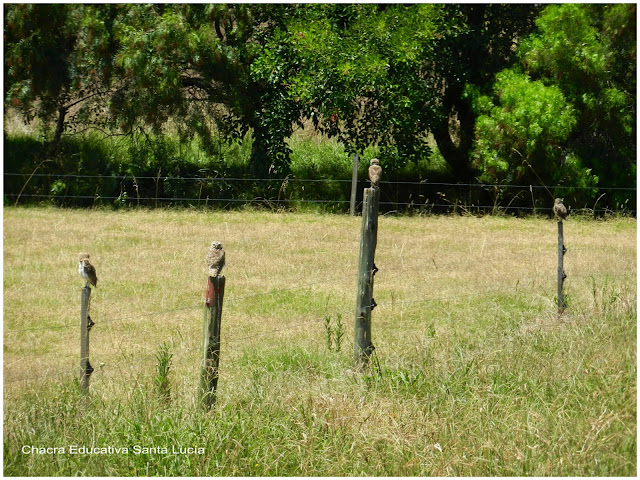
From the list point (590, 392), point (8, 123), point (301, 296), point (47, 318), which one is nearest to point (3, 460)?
point (590, 392)

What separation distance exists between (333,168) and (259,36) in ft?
11.5

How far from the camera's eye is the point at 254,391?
5.32 meters

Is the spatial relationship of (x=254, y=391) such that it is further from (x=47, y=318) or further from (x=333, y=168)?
(x=333, y=168)

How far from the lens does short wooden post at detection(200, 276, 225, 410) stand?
203 inches

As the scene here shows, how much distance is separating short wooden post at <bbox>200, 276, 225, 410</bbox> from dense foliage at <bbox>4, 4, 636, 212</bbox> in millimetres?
11058

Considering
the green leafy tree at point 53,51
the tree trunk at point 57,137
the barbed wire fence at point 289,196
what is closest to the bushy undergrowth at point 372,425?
the barbed wire fence at point 289,196

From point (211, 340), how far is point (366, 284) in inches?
54.3

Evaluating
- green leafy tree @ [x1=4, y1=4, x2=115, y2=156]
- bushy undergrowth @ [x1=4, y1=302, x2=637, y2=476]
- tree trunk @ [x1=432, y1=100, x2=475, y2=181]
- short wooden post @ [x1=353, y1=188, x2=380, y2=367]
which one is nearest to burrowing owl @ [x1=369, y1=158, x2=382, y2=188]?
short wooden post @ [x1=353, y1=188, x2=380, y2=367]

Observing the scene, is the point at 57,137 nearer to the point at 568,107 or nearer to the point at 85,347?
the point at 568,107

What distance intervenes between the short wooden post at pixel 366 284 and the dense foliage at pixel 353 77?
996 cm

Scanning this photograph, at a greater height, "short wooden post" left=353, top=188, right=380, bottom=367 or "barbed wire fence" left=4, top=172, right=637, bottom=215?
"barbed wire fence" left=4, top=172, right=637, bottom=215

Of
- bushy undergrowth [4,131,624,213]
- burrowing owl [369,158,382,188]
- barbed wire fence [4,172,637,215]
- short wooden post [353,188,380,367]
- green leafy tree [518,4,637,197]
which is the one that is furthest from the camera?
bushy undergrowth [4,131,624,213]

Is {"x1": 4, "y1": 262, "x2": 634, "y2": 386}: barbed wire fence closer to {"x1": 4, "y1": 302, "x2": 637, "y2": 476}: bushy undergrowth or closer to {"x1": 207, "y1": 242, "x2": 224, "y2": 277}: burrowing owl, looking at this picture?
{"x1": 4, "y1": 302, "x2": 637, "y2": 476}: bushy undergrowth

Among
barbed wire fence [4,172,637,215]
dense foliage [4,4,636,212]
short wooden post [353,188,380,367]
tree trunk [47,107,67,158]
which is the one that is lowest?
short wooden post [353,188,380,367]
